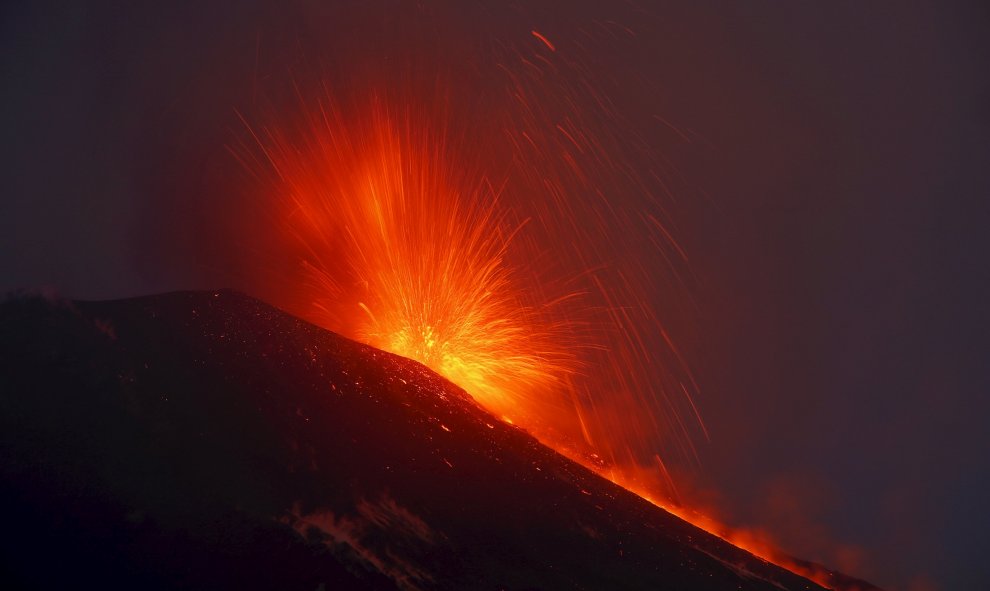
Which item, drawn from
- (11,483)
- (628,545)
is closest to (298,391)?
(11,483)

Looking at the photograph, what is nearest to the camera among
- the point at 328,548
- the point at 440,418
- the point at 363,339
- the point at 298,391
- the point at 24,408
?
the point at 328,548

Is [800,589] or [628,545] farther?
[800,589]

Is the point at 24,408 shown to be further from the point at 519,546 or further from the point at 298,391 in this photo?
the point at 519,546

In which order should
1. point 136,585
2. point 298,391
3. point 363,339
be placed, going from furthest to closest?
point 363,339 → point 298,391 → point 136,585

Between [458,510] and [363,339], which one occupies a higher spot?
[363,339]

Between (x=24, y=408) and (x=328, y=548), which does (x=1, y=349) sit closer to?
(x=24, y=408)

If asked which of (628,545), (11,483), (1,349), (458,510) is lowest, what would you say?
(11,483)

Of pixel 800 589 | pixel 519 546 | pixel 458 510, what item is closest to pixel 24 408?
pixel 458 510
